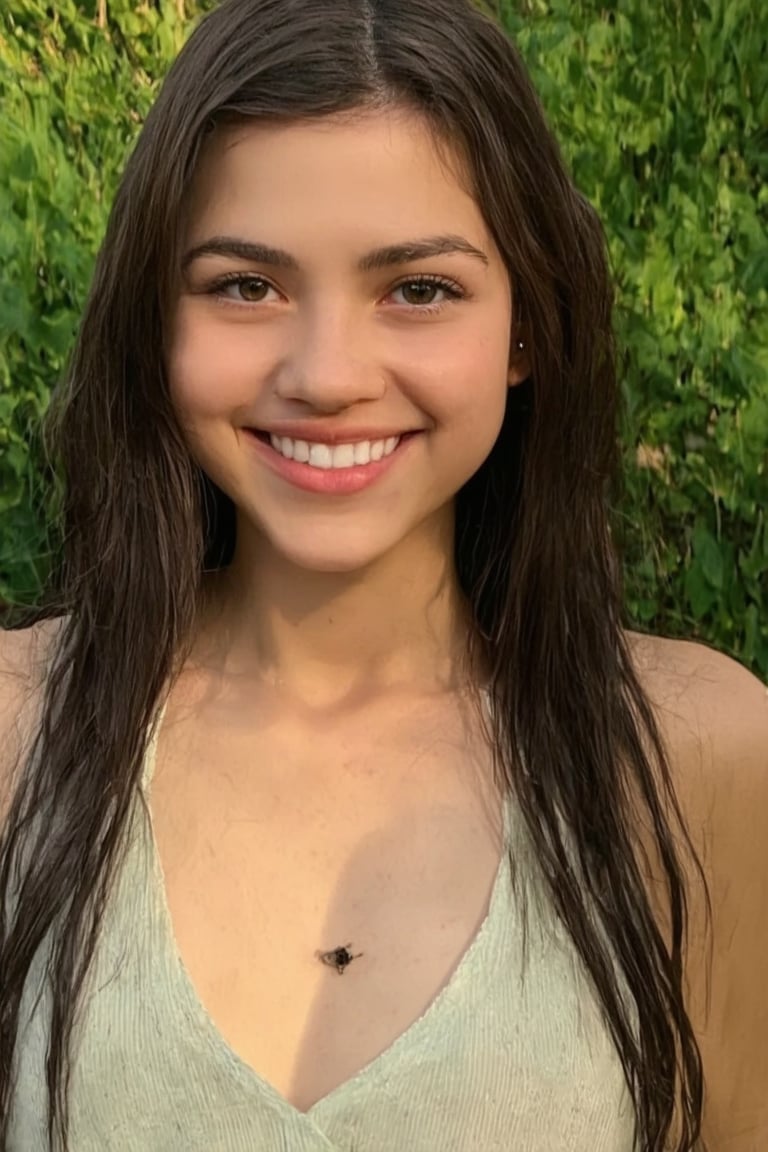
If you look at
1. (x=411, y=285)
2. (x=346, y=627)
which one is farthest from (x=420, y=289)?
(x=346, y=627)

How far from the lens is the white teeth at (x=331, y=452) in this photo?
4.13 feet

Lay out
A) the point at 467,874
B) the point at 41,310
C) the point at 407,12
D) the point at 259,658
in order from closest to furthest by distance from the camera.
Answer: the point at 407,12, the point at 467,874, the point at 259,658, the point at 41,310

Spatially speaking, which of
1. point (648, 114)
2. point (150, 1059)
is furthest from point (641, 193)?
point (150, 1059)

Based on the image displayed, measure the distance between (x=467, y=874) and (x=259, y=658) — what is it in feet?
1.06

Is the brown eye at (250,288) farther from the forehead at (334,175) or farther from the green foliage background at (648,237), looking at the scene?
the green foliage background at (648,237)

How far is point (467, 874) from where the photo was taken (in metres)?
1.36

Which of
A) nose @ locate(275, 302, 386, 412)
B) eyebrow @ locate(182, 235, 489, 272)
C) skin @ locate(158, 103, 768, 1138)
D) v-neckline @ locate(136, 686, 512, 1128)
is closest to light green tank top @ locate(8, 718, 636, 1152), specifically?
v-neckline @ locate(136, 686, 512, 1128)

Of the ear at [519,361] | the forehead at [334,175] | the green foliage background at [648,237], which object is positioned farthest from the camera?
the green foliage background at [648,237]

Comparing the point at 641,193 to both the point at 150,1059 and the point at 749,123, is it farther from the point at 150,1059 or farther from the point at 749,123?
the point at 150,1059

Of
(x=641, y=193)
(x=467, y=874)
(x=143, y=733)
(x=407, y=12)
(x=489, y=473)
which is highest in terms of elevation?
(x=407, y=12)

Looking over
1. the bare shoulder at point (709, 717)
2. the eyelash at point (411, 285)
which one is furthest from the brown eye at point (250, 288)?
the bare shoulder at point (709, 717)

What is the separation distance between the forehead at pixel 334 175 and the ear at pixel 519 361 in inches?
6.7

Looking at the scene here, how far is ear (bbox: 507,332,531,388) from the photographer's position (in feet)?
4.47

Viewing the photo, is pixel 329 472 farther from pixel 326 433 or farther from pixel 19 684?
pixel 19 684
